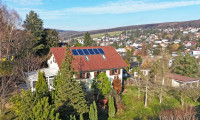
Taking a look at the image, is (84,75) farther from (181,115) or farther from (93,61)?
(181,115)

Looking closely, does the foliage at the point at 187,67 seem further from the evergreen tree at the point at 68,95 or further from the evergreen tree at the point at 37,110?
the evergreen tree at the point at 37,110

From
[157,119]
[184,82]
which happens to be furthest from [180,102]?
[157,119]

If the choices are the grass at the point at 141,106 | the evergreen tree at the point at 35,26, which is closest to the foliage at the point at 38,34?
the evergreen tree at the point at 35,26

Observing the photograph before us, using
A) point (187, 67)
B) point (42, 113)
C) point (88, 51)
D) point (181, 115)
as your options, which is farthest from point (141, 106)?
point (187, 67)

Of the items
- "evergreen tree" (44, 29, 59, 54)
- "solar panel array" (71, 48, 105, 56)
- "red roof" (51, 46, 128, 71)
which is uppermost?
"evergreen tree" (44, 29, 59, 54)

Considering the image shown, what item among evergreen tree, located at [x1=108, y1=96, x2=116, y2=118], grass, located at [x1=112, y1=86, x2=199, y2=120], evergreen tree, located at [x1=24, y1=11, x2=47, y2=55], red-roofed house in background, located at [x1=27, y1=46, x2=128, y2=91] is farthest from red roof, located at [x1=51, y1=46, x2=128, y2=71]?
evergreen tree, located at [x1=24, y1=11, x2=47, y2=55]

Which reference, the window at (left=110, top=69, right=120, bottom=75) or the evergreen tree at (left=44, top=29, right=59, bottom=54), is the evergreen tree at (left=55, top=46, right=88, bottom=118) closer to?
the window at (left=110, top=69, right=120, bottom=75)
